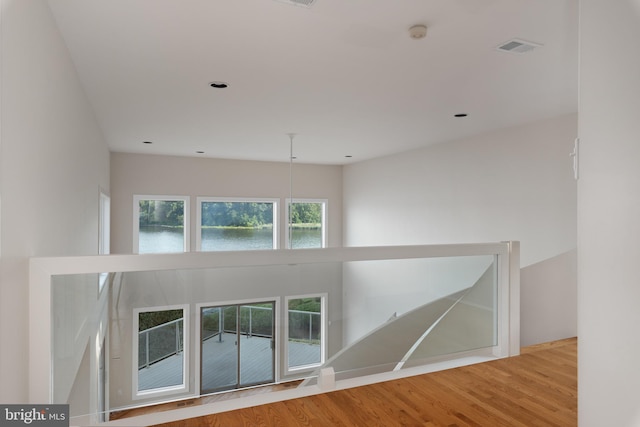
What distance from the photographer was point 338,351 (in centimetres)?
254

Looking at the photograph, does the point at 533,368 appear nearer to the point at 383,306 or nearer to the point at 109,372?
the point at 383,306

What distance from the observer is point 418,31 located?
8.08 ft

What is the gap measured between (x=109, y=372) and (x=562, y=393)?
268 cm

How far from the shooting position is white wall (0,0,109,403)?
155 cm

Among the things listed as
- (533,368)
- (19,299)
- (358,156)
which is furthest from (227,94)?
(358,156)

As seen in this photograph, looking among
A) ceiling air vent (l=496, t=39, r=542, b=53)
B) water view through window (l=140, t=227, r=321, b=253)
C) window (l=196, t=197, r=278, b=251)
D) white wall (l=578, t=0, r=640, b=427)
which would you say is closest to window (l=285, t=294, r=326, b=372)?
white wall (l=578, t=0, r=640, b=427)

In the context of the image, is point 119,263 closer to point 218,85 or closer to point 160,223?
point 218,85

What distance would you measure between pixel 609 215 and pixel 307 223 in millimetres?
8142

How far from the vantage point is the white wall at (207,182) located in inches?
290

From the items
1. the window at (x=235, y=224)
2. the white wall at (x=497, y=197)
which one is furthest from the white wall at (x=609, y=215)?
the window at (x=235, y=224)

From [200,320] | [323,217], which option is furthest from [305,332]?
[323,217]

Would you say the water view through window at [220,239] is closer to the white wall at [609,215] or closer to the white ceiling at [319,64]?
the white ceiling at [319,64]

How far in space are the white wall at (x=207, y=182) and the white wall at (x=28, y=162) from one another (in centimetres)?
463

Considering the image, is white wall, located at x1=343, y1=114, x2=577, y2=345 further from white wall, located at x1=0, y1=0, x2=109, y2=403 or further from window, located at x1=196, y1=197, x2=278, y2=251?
white wall, located at x1=0, y1=0, x2=109, y2=403
